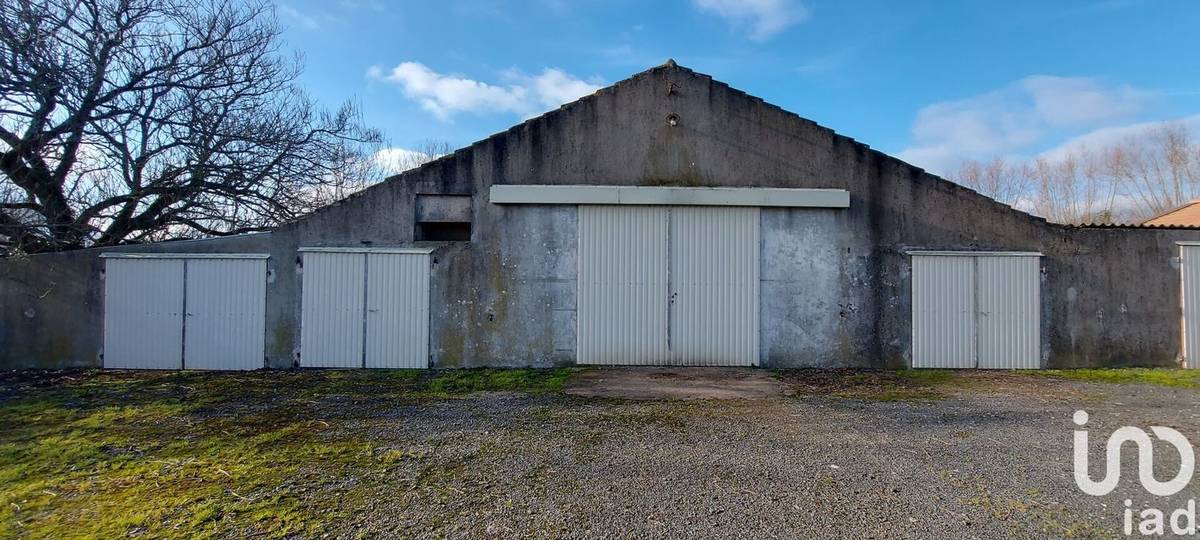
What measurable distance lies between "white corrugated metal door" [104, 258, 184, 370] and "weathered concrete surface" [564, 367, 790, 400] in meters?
6.96

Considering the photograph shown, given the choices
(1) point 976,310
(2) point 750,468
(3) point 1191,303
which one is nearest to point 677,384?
(2) point 750,468

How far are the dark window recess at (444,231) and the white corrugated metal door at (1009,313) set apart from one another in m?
9.03

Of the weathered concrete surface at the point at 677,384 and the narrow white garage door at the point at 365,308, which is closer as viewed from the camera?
the weathered concrete surface at the point at 677,384

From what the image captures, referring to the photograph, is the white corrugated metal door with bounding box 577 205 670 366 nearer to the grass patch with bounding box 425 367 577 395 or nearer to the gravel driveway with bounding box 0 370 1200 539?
the grass patch with bounding box 425 367 577 395

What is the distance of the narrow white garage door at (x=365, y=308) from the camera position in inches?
338

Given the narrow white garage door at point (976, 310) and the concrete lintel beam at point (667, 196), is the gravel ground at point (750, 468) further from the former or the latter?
the concrete lintel beam at point (667, 196)

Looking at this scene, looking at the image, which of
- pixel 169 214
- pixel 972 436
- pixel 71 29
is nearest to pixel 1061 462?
pixel 972 436

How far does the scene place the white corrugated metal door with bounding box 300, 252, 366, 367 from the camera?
338 inches

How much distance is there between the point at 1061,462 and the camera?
4.24 m

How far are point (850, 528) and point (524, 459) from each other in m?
2.49

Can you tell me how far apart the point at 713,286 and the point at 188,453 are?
7.21 m

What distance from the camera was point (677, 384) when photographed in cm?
747

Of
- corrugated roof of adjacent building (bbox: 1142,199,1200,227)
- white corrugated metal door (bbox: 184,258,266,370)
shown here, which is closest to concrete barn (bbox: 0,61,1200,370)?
white corrugated metal door (bbox: 184,258,266,370)
